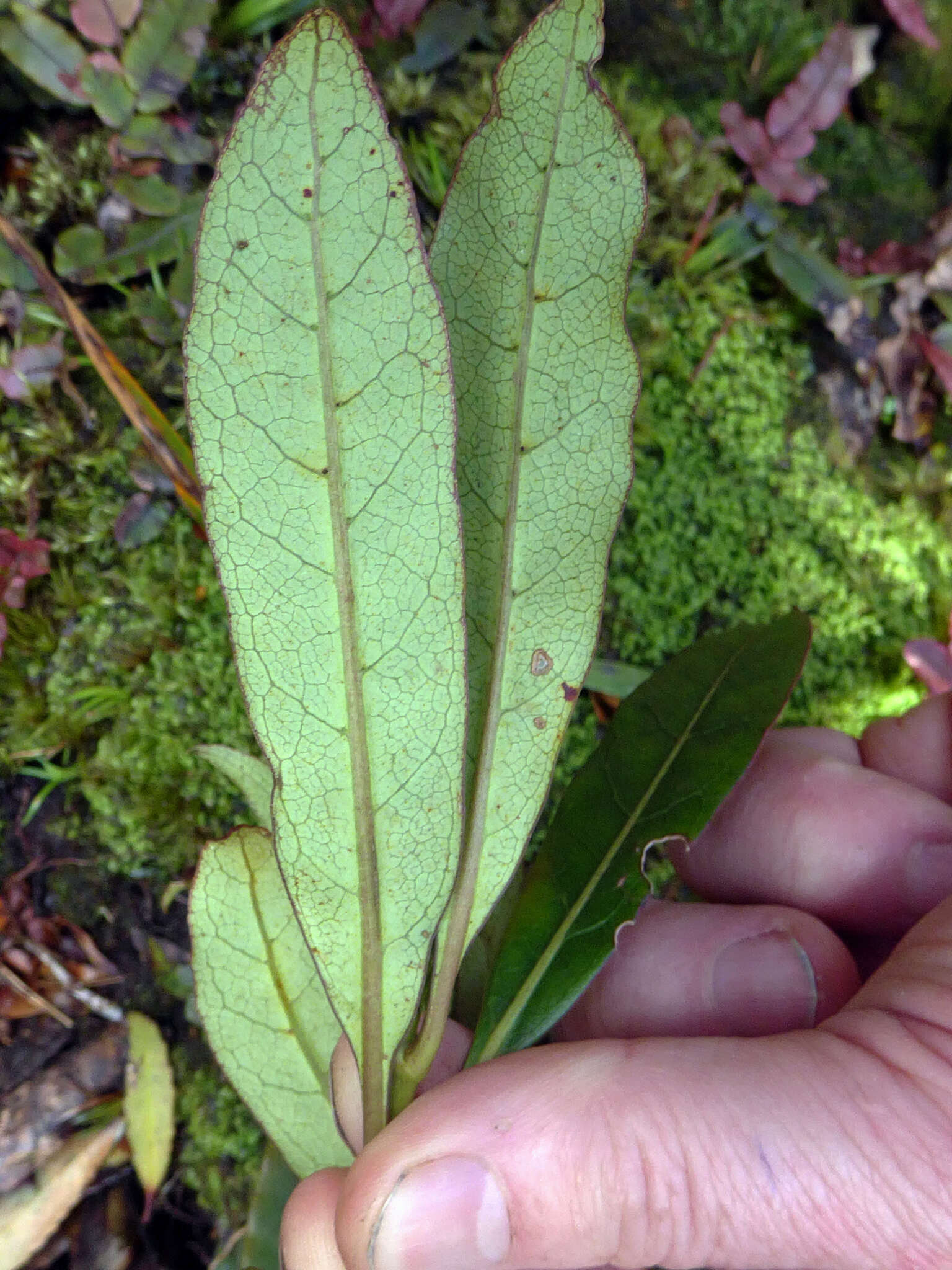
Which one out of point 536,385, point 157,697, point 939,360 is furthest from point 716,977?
point 939,360

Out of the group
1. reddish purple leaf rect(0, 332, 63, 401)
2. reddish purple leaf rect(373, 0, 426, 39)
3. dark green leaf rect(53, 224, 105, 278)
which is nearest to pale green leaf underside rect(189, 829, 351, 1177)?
reddish purple leaf rect(0, 332, 63, 401)

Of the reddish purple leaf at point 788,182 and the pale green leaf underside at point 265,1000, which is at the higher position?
the reddish purple leaf at point 788,182

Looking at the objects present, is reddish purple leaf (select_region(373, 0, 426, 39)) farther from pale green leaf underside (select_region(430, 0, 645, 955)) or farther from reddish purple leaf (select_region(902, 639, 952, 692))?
reddish purple leaf (select_region(902, 639, 952, 692))

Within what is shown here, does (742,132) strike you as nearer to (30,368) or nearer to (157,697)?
(30,368)

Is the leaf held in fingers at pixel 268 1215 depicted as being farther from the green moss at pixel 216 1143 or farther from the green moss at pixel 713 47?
the green moss at pixel 713 47

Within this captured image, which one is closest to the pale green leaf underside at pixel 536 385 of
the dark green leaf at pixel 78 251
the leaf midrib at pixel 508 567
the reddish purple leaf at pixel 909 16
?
the leaf midrib at pixel 508 567

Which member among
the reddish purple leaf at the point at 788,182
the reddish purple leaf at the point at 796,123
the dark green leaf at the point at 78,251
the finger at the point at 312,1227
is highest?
the dark green leaf at the point at 78,251
